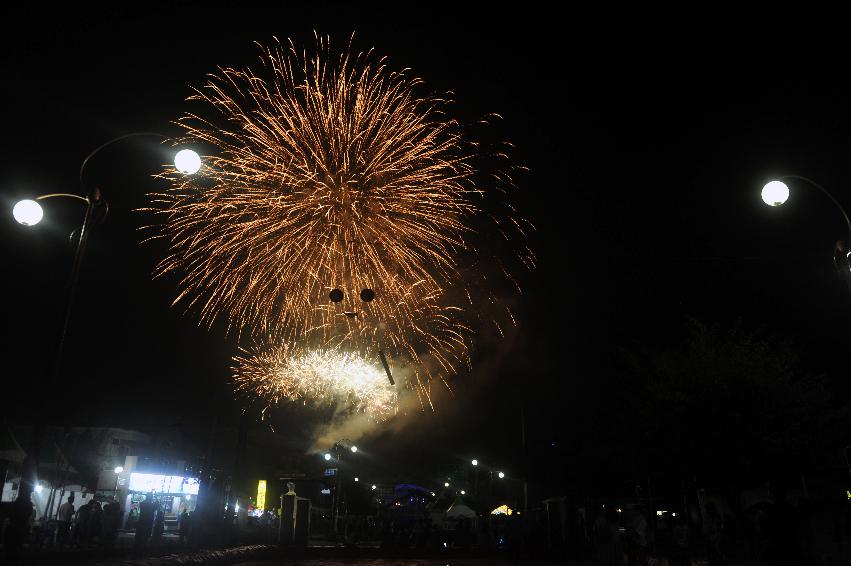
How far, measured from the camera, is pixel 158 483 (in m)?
36.5

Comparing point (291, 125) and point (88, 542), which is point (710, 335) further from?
point (88, 542)

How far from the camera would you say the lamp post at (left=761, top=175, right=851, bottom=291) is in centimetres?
1138

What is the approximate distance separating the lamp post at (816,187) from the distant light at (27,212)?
13326 mm

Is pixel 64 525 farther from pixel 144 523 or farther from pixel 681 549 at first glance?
pixel 681 549

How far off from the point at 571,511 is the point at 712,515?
30.0 feet

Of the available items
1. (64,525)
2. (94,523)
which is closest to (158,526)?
(94,523)

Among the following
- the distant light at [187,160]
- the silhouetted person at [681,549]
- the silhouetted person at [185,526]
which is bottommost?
the silhouetted person at [681,549]

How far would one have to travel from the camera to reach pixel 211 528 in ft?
62.8

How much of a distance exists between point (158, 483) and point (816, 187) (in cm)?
3676

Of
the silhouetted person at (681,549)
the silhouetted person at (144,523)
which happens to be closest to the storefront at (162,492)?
the silhouetted person at (144,523)

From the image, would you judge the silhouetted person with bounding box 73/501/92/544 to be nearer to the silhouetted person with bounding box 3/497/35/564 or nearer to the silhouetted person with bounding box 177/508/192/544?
the silhouetted person with bounding box 177/508/192/544

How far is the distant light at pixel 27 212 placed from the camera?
10766 mm

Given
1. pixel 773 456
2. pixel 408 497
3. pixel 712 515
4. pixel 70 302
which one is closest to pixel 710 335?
pixel 773 456

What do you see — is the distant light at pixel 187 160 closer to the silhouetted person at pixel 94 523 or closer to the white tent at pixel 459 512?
the silhouetted person at pixel 94 523
